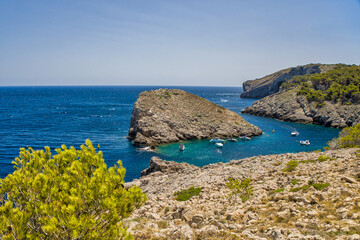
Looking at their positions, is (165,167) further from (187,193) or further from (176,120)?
(176,120)

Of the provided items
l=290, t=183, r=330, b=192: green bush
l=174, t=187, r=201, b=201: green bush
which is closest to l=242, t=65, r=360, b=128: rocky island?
l=290, t=183, r=330, b=192: green bush

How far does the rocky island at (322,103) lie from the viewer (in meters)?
84.8

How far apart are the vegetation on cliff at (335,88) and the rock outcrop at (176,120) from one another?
45017mm

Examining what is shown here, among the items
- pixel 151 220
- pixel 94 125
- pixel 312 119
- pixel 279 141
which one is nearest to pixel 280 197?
pixel 151 220

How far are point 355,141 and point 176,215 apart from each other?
27.0 metres

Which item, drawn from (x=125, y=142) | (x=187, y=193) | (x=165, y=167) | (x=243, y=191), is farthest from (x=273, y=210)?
(x=125, y=142)

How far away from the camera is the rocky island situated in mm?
84812

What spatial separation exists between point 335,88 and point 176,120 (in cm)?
7450

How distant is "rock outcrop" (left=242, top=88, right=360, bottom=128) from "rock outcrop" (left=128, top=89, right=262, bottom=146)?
33157 millimetres

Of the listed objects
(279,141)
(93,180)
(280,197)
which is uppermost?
(93,180)

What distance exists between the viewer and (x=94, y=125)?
81.5m

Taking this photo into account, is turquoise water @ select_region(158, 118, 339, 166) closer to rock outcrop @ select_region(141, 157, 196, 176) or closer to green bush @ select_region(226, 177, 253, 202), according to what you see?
rock outcrop @ select_region(141, 157, 196, 176)

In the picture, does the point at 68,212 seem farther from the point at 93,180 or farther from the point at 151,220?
the point at 151,220

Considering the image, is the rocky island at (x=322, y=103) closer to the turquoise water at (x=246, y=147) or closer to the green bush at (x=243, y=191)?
the turquoise water at (x=246, y=147)
